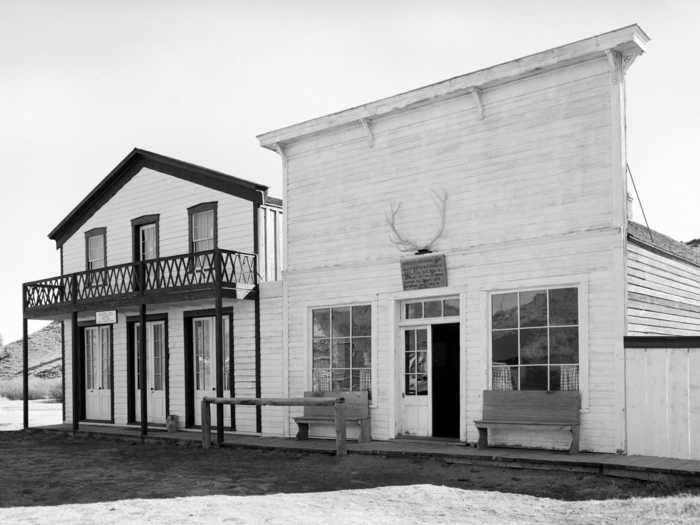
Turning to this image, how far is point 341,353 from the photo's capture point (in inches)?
613

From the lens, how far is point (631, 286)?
12.0 metres

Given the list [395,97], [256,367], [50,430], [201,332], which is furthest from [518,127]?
[50,430]

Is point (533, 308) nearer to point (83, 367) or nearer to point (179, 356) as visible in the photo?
point (179, 356)

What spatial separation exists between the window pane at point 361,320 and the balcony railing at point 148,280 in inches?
102

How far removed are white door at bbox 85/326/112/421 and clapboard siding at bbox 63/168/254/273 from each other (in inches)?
72.2

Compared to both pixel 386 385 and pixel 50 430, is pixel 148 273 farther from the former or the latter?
pixel 386 385

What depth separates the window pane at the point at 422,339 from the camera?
14523 millimetres

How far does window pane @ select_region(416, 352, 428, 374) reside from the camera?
1449cm

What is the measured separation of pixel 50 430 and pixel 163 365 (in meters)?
3.49

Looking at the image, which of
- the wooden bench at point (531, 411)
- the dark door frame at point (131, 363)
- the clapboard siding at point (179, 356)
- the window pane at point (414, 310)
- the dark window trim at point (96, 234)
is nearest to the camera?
the wooden bench at point (531, 411)

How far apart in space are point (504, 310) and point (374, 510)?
16.6 feet


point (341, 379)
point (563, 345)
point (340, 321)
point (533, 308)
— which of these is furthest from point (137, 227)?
point (563, 345)

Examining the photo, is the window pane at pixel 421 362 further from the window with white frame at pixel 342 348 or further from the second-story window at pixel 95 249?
the second-story window at pixel 95 249

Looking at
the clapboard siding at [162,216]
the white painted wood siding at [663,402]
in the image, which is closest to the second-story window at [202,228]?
the clapboard siding at [162,216]
